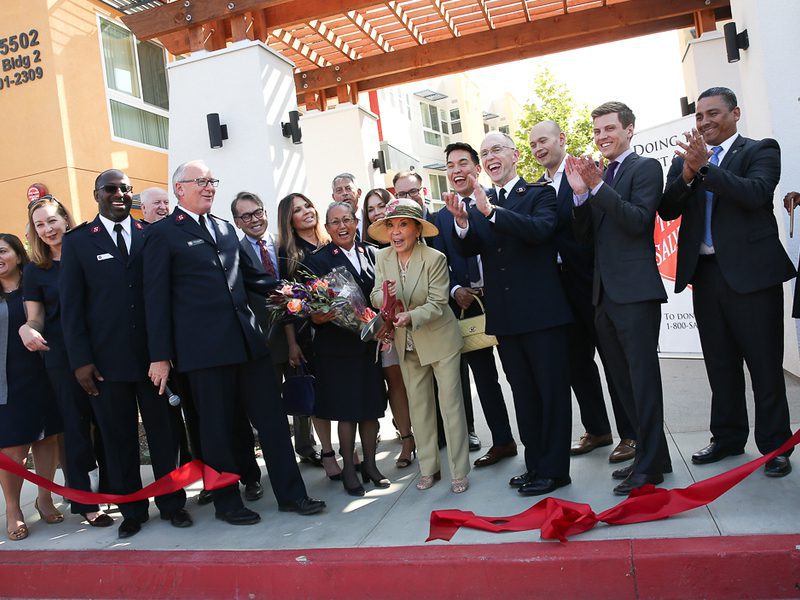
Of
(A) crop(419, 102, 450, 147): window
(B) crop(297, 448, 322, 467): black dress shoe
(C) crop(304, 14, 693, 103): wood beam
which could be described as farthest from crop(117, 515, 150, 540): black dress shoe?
(A) crop(419, 102, 450, 147): window

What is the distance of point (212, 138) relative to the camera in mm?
8508

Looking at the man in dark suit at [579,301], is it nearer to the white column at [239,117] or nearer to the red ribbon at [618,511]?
the red ribbon at [618,511]

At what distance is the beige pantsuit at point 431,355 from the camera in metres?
4.69

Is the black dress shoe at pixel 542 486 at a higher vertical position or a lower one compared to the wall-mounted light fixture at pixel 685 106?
lower

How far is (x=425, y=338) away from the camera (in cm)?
471

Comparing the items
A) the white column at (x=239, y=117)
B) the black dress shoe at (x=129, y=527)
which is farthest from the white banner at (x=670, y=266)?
the black dress shoe at (x=129, y=527)

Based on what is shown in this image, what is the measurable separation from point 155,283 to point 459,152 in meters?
2.16

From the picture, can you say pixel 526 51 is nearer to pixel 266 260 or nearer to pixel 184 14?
pixel 184 14

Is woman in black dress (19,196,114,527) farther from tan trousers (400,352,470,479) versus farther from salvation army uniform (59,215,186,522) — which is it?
tan trousers (400,352,470,479)

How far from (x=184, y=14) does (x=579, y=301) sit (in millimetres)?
6277

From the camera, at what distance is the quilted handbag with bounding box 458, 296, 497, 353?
4.97m

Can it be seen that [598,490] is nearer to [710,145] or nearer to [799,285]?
[799,285]

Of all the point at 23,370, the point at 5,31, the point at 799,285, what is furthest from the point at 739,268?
the point at 5,31

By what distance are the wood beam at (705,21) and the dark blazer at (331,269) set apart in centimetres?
721
